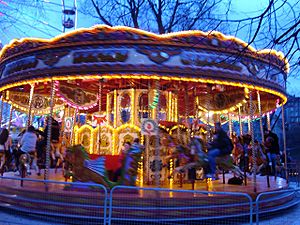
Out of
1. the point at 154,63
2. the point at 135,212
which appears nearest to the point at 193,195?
the point at 135,212

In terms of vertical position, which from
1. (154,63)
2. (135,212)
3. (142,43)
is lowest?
(135,212)

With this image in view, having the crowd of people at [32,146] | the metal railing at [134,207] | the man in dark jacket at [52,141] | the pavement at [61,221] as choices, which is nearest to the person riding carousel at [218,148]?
the metal railing at [134,207]

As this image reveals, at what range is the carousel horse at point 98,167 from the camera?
8555 mm

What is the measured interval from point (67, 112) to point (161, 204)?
1098 cm

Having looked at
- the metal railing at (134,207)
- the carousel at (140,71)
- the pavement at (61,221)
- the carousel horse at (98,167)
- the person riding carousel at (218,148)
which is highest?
the carousel at (140,71)

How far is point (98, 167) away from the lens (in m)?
8.75

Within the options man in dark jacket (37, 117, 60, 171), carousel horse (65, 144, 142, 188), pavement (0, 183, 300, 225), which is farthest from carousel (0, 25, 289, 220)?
pavement (0, 183, 300, 225)

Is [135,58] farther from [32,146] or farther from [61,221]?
[32,146]

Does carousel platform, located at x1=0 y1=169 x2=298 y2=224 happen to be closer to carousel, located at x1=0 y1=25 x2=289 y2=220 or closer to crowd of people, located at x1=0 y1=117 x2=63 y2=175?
carousel, located at x1=0 y1=25 x2=289 y2=220

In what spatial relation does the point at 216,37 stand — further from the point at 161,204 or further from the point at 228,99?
the point at 228,99

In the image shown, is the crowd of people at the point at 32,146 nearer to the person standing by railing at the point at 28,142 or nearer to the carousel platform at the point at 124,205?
the person standing by railing at the point at 28,142

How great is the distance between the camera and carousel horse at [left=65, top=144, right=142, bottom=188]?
855cm

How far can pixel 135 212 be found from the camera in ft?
24.9

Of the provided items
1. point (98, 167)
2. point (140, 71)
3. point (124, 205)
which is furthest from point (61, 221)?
point (140, 71)
